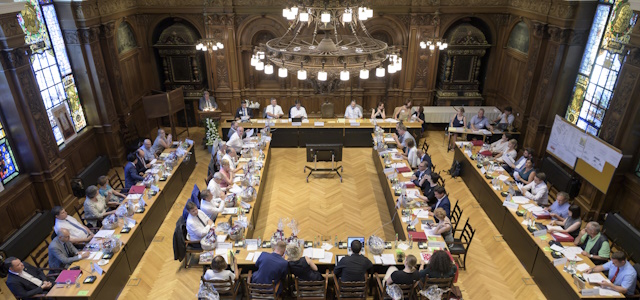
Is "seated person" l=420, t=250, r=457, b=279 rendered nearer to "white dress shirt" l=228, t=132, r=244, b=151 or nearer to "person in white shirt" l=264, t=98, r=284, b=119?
"white dress shirt" l=228, t=132, r=244, b=151

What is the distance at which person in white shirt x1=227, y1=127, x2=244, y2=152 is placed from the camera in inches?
415

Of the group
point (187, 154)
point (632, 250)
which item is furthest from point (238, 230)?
point (632, 250)

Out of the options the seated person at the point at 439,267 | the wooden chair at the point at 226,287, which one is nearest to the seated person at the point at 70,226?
the wooden chair at the point at 226,287

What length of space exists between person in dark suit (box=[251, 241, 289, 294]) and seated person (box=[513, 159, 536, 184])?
5.84 m

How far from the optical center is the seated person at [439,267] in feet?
18.7

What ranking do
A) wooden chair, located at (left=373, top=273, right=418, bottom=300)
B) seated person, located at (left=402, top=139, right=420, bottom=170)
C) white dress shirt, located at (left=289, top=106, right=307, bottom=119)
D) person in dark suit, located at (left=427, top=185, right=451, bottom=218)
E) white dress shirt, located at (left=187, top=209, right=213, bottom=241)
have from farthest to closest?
white dress shirt, located at (left=289, top=106, right=307, bottom=119), seated person, located at (left=402, top=139, right=420, bottom=170), person in dark suit, located at (left=427, top=185, right=451, bottom=218), white dress shirt, located at (left=187, top=209, right=213, bottom=241), wooden chair, located at (left=373, top=273, right=418, bottom=300)

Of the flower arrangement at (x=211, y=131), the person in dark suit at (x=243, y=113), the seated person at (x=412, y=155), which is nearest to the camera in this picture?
the seated person at (x=412, y=155)

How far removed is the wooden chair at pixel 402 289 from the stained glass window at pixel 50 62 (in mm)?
8307

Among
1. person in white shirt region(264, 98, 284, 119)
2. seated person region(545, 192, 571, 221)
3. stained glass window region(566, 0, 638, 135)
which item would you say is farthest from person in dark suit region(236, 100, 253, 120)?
stained glass window region(566, 0, 638, 135)

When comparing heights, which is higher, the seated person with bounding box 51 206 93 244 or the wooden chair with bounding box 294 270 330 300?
the seated person with bounding box 51 206 93 244

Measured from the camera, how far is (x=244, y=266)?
21.4 feet

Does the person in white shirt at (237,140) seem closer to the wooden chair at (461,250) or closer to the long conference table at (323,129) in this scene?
the long conference table at (323,129)

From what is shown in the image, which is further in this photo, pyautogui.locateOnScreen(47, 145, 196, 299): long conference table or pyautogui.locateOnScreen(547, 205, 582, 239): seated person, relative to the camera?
pyautogui.locateOnScreen(547, 205, 582, 239): seated person

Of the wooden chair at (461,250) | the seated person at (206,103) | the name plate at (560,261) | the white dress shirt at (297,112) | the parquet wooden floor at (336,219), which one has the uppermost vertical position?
the seated person at (206,103)
